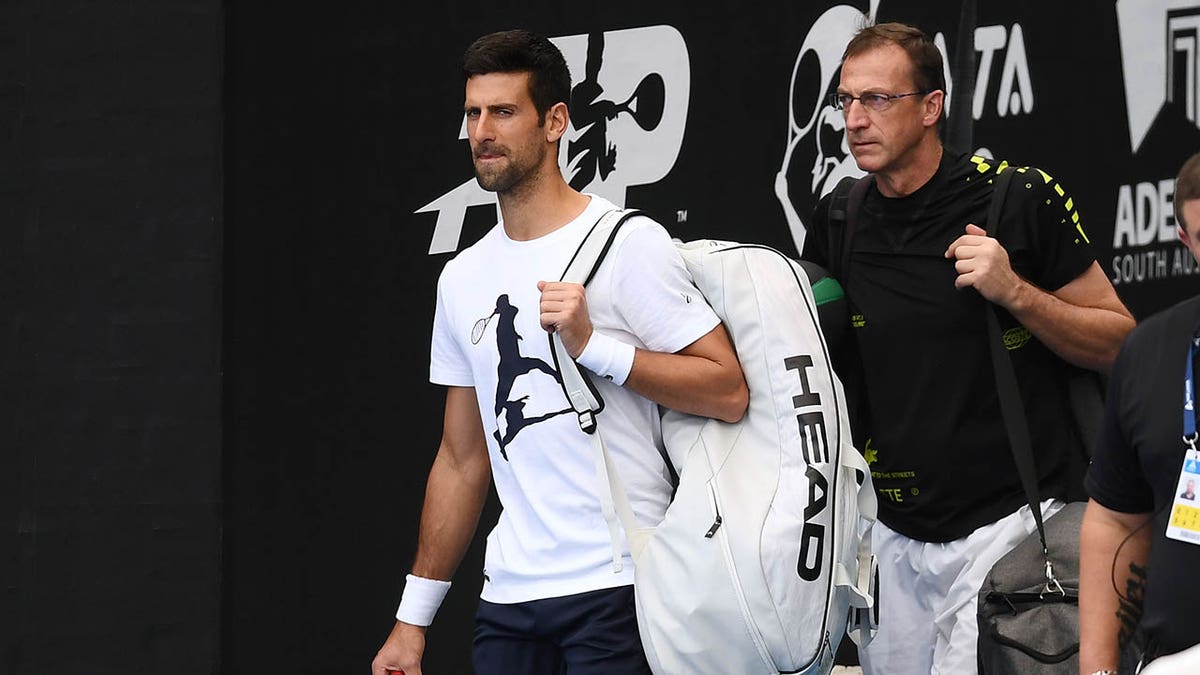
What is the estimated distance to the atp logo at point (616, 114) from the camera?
5.45 metres

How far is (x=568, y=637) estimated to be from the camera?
11.4 ft

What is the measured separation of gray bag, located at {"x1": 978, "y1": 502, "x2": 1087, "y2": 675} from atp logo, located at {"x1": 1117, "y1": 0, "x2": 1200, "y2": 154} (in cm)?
270

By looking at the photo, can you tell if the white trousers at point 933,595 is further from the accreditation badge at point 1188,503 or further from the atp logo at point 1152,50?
the atp logo at point 1152,50

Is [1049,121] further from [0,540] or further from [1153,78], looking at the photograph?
[0,540]

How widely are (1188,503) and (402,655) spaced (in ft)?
5.66

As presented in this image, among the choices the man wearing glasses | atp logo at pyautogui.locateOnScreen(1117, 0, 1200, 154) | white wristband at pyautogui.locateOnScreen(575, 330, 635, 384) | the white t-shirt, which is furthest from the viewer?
atp logo at pyautogui.locateOnScreen(1117, 0, 1200, 154)

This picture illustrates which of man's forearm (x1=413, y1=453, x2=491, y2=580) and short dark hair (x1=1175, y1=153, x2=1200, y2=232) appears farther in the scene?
man's forearm (x1=413, y1=453, x2=491, y2=580)

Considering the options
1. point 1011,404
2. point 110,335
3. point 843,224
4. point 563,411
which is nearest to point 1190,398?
point 1011,404

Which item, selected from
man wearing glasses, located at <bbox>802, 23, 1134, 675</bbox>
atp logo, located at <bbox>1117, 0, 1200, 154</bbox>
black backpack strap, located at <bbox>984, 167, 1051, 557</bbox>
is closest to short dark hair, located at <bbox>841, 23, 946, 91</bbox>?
man wearing glasses, located at <bbox>802, 23, 1134, 675</bbox>

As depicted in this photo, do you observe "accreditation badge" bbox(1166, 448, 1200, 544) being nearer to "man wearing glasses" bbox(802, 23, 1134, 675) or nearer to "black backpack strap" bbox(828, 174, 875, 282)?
"man wearing glasses" bbox(802, 23, 1134, 675)

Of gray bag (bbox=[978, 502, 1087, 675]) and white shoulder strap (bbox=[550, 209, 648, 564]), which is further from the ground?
white shoulder strap (bbox=[550, 209, 648, 564])

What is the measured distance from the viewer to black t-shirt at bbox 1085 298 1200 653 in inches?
107

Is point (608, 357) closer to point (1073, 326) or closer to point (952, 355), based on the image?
point (952, 355)

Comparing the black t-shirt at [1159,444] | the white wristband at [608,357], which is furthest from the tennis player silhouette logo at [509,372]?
the black t-shirt at [1159,444]
